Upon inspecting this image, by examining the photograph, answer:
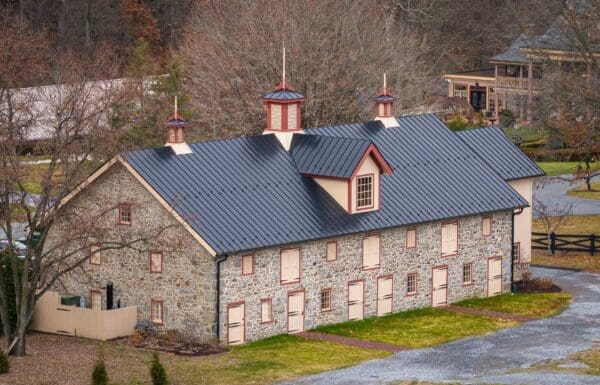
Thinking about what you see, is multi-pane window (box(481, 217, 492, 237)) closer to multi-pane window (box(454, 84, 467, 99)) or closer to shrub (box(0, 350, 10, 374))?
shrub (box(0, 350, 10, 374))

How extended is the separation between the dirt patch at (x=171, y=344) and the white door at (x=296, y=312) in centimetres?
363

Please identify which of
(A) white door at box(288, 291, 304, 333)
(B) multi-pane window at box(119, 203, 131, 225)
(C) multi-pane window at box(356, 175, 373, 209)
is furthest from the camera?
(C) multi-pane window at box(356, 175, 373, 209)

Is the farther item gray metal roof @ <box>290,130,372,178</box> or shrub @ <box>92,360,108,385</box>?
gray metal roof @ <box>290,130,372,178</box>

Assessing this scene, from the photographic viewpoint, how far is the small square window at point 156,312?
64.2 metres

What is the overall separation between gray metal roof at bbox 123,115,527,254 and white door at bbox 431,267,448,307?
2.25 m

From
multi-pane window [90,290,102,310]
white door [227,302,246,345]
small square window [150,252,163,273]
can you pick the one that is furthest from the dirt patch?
multi-pane window [90,290,102,310]

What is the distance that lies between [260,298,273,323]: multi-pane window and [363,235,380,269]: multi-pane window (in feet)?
15.9

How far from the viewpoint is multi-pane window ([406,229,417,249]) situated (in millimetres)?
69188

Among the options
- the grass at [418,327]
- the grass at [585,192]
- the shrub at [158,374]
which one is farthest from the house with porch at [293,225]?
the grass at [585,192]

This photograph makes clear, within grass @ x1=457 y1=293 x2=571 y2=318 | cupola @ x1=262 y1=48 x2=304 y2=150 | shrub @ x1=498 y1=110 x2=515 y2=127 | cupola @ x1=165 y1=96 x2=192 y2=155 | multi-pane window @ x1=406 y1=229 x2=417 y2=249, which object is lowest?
grass @ x1=457 y1=293 x2=571 y2=318

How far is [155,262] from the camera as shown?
64.2 m

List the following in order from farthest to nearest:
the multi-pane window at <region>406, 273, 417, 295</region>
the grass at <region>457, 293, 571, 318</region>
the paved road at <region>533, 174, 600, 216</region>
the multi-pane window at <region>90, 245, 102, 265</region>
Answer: the paved road at <region>533, 174, 600, 216</region> → the grass at <region>457, 293, 571, 318</region> → the multi-pane window at <region>406, 273, 417, 295</region> → the multi-pane window at <region>90, 245, 102, 265</region>

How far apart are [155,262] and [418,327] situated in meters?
9.93

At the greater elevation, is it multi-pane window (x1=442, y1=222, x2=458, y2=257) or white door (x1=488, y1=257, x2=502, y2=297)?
multi-pane window (x1=442, y1=222, x2=458, y2=257)
